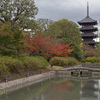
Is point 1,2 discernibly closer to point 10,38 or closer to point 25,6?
point 25,6

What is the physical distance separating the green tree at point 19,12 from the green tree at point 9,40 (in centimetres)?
441

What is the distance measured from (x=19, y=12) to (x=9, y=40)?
6.35 m

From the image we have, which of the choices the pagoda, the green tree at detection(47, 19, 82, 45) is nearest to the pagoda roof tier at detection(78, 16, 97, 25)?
the pagoda

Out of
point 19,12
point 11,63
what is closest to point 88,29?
point 19,12

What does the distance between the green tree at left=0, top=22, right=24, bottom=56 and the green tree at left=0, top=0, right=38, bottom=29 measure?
14.5 feet

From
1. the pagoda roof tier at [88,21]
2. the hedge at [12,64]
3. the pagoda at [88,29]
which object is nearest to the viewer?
the hedge at [12,64]

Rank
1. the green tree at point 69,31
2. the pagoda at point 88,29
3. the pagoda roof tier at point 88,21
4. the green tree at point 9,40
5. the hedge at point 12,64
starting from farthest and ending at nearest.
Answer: the pagoda roof tier at point 88,21, the pagoda at point 88,29, the green tree at point 69,31, the green tree at point 9,40, the hedge at point 12,64

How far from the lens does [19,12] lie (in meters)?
20.7

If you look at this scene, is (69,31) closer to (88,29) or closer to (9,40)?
(88,29)

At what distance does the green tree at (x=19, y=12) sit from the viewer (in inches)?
785

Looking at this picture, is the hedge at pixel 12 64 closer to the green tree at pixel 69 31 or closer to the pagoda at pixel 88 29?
the green tree at pixel 69 31

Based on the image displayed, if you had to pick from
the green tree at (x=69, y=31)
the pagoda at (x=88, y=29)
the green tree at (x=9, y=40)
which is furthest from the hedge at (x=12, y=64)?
the pagoda at (x=88, y=29)

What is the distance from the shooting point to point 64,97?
11406mm

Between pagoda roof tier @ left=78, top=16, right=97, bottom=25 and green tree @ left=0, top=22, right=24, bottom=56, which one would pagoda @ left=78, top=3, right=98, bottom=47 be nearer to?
pagoda roof tier @ left=78, top=16, right=97, bottom=25
